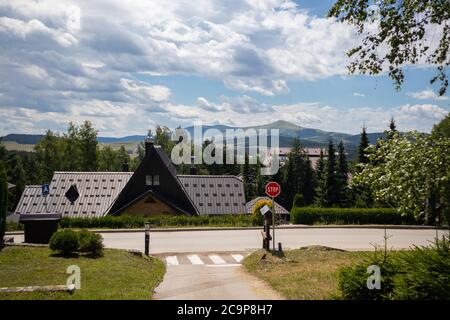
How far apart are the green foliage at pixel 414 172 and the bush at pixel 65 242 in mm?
9891

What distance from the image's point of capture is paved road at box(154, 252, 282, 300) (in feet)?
33.4

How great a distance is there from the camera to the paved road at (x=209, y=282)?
33.4 ft

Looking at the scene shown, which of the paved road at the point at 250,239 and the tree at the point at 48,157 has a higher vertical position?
the tree at the point at 48,157

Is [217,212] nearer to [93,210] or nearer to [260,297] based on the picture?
[93,210]

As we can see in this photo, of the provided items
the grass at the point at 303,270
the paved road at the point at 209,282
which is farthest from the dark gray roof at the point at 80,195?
the grass at the point at 303,270

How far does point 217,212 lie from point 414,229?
19.1 meters

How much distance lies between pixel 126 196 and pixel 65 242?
25613mm

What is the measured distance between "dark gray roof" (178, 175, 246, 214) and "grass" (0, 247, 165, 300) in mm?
27512

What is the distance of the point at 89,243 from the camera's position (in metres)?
15.3

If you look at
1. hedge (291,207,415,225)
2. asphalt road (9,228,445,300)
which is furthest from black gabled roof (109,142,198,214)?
asphalt road (9,228,445,300)

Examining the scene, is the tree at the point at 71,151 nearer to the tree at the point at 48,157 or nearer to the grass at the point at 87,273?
the tree at the point at 48,157

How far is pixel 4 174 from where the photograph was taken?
1653cm

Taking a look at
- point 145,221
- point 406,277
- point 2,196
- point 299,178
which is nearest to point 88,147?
point 299,178

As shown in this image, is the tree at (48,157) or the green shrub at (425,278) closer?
the green shrub at (425,278)
